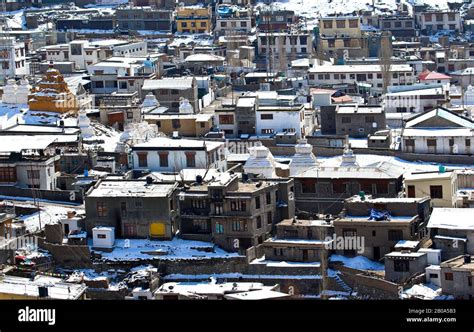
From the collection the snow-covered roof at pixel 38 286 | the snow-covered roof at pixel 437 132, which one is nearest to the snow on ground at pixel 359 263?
the snow-covered roof at pixel 38 286

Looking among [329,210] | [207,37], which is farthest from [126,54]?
[329,210]

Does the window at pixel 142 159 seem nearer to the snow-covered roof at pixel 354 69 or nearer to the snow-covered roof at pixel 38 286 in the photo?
the snow-covered roof at pixel 38 286

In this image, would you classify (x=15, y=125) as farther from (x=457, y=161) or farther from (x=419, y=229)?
(x=419, y=229)

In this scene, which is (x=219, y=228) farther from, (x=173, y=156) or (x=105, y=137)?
(x=105, y=137)

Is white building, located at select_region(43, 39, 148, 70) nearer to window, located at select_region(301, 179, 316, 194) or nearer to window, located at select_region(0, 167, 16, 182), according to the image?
window, located at select_region(0, 167, 16, 182)

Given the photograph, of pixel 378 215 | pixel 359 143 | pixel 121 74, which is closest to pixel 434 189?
pixel 378 215

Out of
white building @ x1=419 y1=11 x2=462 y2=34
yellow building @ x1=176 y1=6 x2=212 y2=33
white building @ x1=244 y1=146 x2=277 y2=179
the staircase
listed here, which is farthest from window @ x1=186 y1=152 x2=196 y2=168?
white building @ x1=419 y1=11 x2=462 y2=34
